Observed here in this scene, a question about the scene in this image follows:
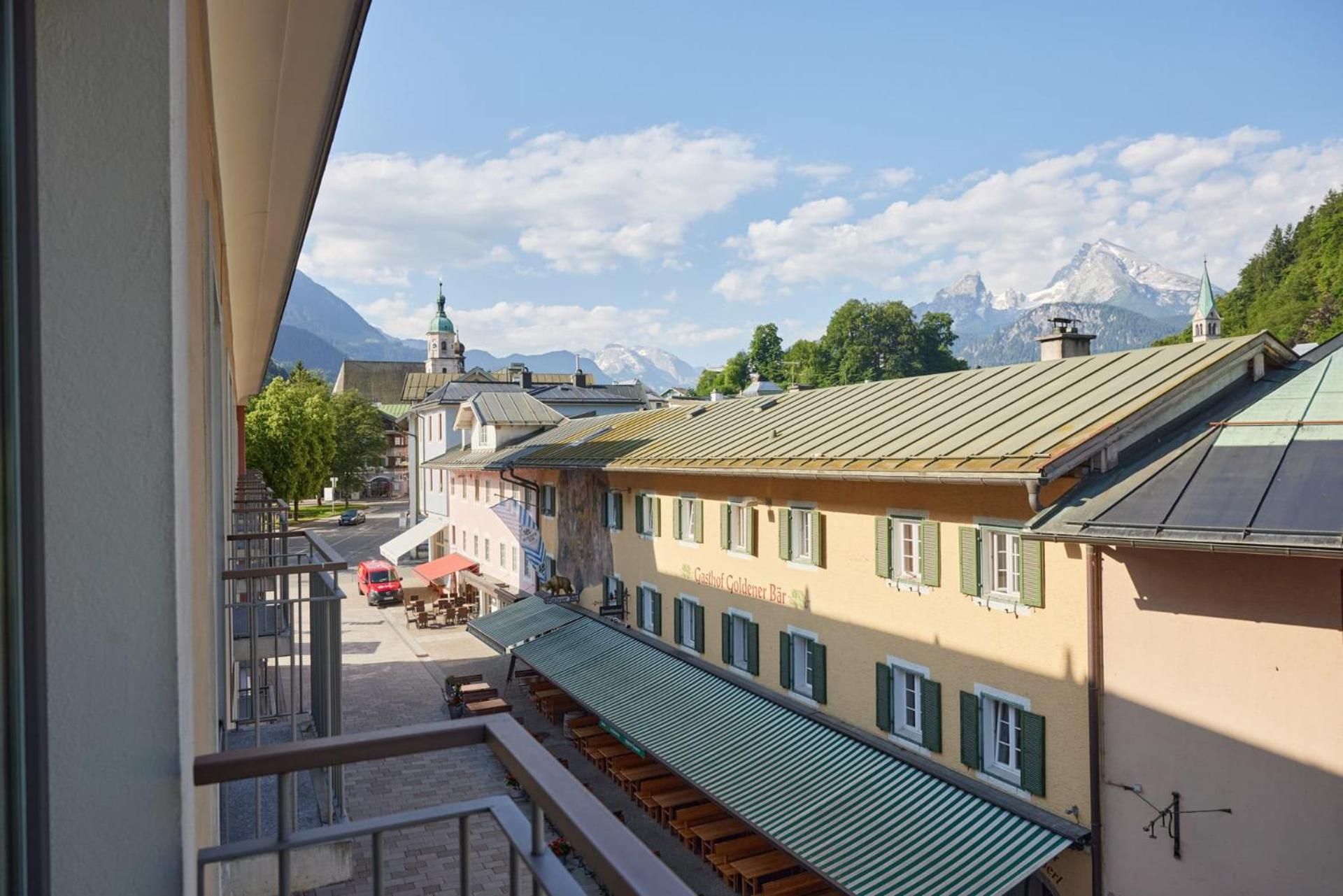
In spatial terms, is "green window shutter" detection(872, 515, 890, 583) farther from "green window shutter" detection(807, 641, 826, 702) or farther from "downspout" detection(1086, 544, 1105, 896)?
"downspout" detection(1086, 544, 1105, 896)

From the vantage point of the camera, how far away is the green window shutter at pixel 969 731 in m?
11.5

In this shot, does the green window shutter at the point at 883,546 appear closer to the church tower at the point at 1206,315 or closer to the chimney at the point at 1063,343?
the chimney at the point at 1063,343

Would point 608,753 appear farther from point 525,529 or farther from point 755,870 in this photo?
point 525,529

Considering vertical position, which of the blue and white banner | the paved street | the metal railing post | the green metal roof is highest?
the green metal roof

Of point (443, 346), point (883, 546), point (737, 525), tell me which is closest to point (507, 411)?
point (737, 525)

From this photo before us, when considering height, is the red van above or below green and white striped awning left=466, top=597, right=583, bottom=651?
below

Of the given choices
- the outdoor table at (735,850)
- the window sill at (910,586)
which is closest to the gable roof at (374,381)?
the outdoor table at (735,850)

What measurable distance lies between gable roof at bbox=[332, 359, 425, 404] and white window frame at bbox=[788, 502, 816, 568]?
103m

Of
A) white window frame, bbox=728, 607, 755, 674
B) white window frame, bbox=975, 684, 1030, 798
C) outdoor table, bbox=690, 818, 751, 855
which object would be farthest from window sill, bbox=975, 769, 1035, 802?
white window frame, bbox=728, 607, 755, 674

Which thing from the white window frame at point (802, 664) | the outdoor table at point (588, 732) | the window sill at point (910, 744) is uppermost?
the white window frame at point (802, 664)

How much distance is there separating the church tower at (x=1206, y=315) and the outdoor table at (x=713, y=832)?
144ft

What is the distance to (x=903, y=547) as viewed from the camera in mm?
13062

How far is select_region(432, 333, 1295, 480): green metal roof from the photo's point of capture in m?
11.0

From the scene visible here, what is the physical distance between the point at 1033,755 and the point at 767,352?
246 ft
